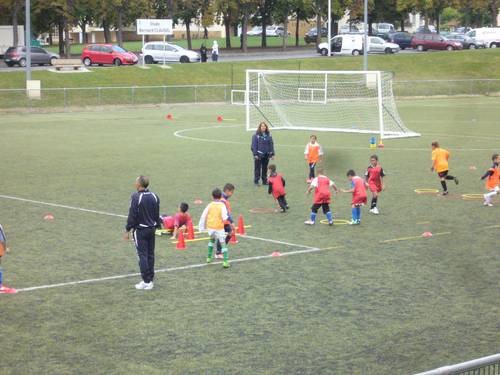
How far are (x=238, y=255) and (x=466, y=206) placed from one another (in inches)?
302

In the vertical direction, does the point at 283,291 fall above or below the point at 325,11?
below

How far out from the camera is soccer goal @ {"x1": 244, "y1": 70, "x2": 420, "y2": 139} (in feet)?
141

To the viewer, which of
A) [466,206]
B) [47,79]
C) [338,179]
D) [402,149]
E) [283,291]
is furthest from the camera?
[47,79]

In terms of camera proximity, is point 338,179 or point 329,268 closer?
point 329,268

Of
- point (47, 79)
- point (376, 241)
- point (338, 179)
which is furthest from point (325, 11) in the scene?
point (376, 241)

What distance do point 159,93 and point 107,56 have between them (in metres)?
12.2

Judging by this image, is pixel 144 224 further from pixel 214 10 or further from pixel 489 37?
pixel 214 10

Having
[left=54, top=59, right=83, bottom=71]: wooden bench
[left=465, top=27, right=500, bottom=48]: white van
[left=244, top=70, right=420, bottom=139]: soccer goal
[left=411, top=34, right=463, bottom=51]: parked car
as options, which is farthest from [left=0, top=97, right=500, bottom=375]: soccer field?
[left=465, top=27, right=500, bottom=48]: white van

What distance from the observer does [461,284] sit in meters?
15.0

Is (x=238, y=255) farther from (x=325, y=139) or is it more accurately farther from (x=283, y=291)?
(x=325, y=139)

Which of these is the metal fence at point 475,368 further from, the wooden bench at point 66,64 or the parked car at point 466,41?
the parked car at point 466,41

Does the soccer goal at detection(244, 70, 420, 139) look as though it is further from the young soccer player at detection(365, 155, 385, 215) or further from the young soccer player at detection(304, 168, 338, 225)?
the young soccer player at detection(304, 168, 338, 225)

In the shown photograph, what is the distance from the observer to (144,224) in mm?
14391

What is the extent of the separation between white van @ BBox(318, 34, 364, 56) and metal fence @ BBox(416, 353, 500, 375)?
72501mm
